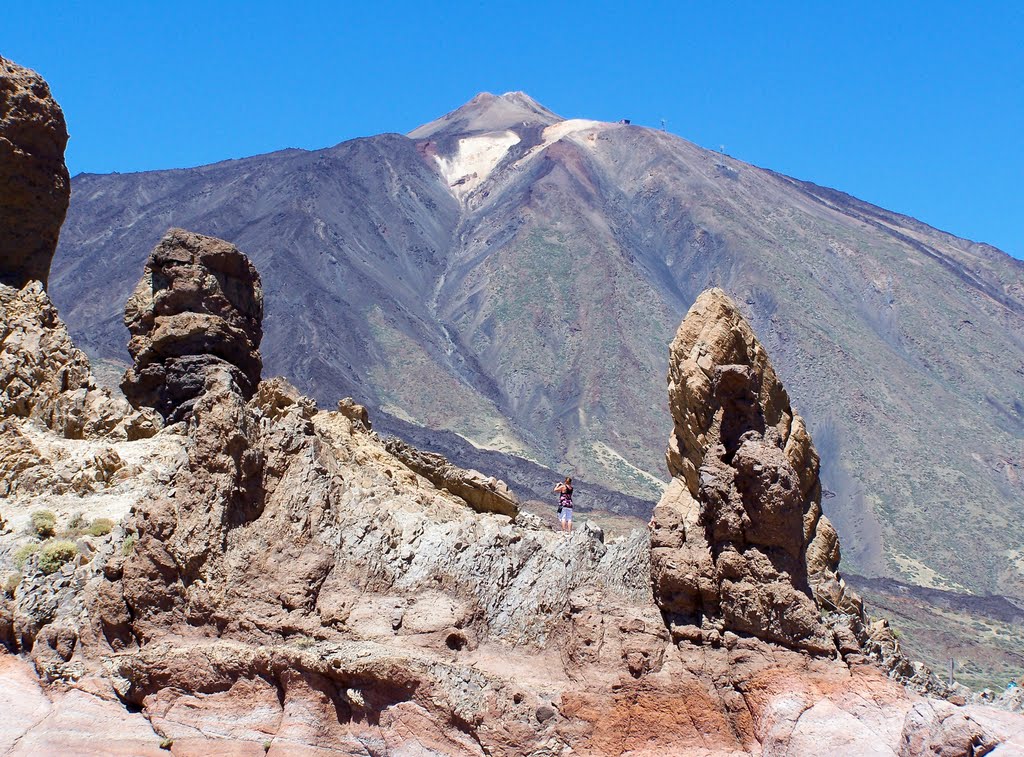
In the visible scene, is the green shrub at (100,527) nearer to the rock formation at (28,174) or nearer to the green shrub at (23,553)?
the green shrub at (23,553)

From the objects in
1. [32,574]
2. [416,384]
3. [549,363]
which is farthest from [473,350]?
[32,574]

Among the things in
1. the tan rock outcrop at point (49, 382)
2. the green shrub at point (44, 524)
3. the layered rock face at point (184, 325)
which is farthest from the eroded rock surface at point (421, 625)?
the layered rock face at point (184, 325)

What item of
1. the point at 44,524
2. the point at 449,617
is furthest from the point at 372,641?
the point at 44,524

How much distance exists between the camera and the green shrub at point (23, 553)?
13204 mm

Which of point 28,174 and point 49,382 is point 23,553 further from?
point 28,174

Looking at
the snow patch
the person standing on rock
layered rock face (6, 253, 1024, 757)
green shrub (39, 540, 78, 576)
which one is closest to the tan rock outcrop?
layered rock face (6, 253, 1024, 757)

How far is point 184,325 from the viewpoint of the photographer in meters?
18.9

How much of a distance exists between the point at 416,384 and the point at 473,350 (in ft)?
61.1

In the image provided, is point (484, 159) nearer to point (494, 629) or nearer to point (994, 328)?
point (994, 328)

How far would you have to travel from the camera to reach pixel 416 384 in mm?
105312

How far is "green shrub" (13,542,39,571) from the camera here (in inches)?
520

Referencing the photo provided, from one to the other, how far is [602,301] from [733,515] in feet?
379

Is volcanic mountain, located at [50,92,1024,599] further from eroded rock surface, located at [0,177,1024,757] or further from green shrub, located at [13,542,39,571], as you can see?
eroded rock surface, located at [0,177,1024,757]

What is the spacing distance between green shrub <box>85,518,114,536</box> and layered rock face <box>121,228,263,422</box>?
453 cm
